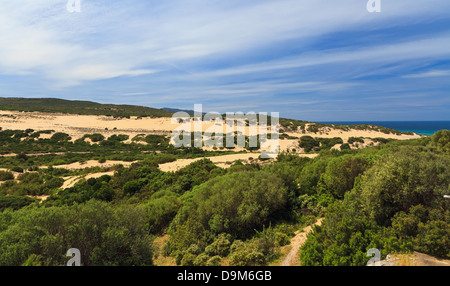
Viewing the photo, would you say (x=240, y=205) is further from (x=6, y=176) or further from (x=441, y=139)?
(x=6, y=176)

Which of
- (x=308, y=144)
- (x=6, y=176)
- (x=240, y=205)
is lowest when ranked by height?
(x=6, y=176)

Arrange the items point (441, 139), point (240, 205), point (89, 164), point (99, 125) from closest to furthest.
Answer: point (240, 205) < point (441, 139) < point (89, 164) < point (99, 125)

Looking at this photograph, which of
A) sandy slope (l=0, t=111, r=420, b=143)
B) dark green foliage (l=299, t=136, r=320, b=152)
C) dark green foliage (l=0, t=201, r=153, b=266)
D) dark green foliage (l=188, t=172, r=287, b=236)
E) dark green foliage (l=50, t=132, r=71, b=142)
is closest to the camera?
dark green foliage (l=0, t=201, r=153, b=266)

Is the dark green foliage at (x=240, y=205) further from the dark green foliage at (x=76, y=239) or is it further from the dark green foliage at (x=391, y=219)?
the dark green foliage at (x=76, y=239)

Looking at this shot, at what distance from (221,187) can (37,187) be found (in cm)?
1806

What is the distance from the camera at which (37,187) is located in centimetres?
2003

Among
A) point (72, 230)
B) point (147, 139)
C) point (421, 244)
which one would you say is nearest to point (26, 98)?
point (147, 139)

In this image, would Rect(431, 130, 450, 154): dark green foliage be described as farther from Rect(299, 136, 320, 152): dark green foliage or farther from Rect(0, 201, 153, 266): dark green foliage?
Rect(0, 201, 153, 266): dark green foliage

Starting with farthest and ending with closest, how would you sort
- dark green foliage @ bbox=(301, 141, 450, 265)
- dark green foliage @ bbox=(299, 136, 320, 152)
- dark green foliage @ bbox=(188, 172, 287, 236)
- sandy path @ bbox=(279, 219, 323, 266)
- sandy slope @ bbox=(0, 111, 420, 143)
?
sandy slope @ bbox=(0, 111, 420, 143)
dark green foliage @ bbox=(299, 136, 320, 152)
dark green foliage @ bbox=(188, 172, 287, 236)
sandy path @ bbox=(279, 219, 323, 266)
dark green foliage @ bbox=(301, 141, 450, 265)

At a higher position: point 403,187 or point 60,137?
point 60,137

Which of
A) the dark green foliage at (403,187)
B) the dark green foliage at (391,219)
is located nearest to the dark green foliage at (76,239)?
the dark green foliage at (391,219)

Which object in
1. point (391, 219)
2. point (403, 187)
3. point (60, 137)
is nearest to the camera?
point (391, 219)

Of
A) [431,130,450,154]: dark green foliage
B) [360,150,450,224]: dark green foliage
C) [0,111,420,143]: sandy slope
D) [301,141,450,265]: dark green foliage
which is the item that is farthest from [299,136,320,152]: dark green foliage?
[360,150,450,224]: dark green foliage

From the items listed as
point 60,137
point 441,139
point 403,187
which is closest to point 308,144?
point 441,139
